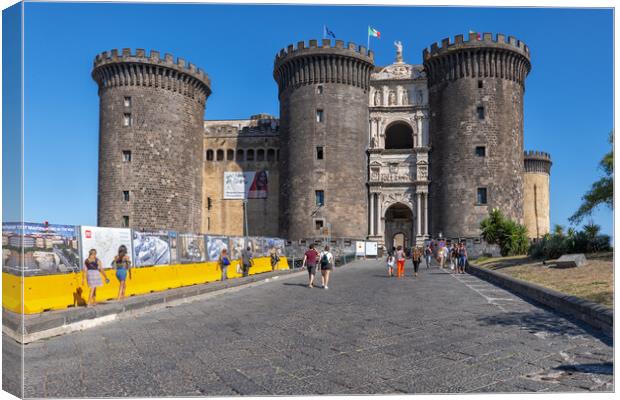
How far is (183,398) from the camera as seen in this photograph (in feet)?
14.8

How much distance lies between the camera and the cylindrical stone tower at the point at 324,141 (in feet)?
148

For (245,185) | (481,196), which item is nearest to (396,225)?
(481,196)

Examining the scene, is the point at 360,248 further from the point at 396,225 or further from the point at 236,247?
the point at 236,247

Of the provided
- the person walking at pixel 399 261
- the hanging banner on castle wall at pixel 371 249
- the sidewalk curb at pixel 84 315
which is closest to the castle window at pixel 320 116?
the hanging banner on castle wall at pixel 371 249

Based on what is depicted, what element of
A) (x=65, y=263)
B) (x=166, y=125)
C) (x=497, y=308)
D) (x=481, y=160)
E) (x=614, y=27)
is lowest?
(x=497, y=308)

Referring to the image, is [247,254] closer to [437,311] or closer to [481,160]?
[437,311]

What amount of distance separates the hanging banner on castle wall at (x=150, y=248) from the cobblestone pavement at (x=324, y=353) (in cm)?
317

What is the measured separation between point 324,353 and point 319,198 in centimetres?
3843

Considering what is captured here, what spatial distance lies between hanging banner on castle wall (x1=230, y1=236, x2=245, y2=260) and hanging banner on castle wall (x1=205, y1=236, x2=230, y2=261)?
117 centimetres

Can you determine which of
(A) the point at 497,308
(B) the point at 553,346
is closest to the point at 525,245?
(A) the point at 497,308

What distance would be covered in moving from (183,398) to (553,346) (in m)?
4.61

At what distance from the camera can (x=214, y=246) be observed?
19578 millimetres

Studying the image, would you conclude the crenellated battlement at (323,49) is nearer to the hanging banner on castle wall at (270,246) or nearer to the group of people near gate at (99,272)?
the hanging banner on castle wall at (270,246)

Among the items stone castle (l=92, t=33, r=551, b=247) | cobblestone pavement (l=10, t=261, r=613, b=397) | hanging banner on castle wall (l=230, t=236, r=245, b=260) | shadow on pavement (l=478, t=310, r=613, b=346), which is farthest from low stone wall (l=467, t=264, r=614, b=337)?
stone castle (l=92, t=33, r=551, b=247)
